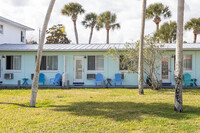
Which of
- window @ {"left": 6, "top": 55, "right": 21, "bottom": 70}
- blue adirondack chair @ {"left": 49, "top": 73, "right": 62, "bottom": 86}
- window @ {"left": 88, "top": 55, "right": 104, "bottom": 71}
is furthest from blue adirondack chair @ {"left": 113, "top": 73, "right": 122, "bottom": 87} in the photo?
window @ {"left": 6, "top": 55, "right": 21, "bottom": 70}

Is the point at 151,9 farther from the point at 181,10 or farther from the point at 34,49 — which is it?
the point at 181,10

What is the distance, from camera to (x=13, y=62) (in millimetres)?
18797

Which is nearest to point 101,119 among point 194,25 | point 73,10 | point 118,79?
point 118,79

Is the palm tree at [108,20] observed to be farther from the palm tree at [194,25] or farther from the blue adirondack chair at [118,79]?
the blue adirondack chair at [118,79]

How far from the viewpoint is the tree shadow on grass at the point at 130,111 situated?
750cm

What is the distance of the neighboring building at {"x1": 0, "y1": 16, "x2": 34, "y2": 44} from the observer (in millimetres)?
21281

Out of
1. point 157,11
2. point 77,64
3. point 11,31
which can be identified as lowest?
point 77,64

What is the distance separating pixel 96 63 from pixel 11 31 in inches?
403

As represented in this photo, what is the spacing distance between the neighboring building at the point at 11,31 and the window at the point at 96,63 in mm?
9026

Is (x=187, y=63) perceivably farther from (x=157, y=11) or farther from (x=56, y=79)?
(x=157, y=11)

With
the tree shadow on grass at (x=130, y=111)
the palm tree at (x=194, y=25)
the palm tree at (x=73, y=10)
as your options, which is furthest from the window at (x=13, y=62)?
the palm tree at (x=194, y=25)

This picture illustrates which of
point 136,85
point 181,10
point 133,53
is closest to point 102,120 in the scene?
point 181,10

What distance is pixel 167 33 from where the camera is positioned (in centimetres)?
3128

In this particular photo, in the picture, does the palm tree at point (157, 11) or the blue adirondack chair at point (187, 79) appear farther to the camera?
the palm tree at point (157, 11)
